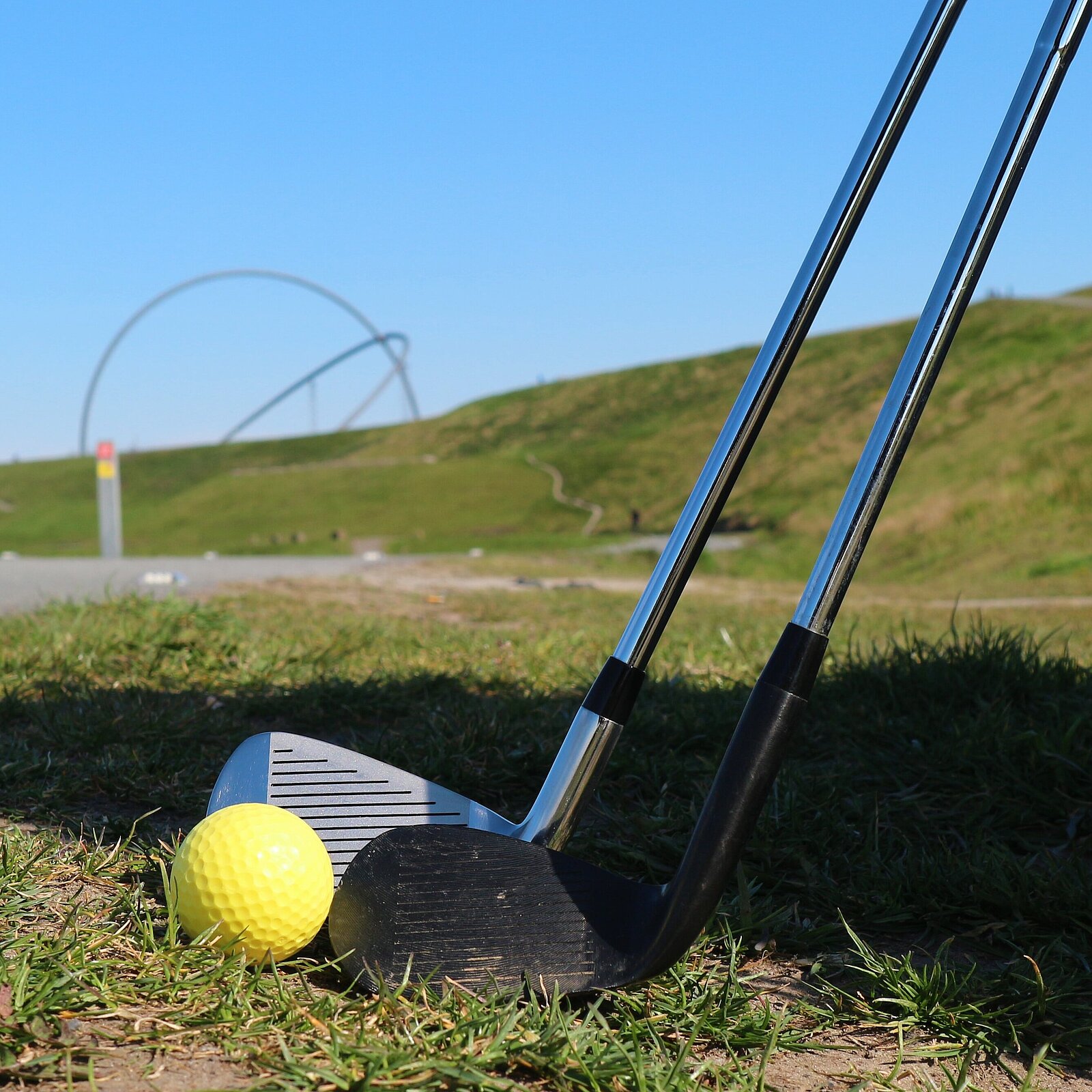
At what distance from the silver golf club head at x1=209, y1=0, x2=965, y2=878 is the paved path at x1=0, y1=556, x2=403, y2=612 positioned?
4.04m

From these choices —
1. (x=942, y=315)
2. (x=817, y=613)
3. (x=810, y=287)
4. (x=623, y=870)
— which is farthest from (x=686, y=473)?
(x=817, y=613)

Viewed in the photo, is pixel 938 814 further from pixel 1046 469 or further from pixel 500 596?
pixel 1046 469

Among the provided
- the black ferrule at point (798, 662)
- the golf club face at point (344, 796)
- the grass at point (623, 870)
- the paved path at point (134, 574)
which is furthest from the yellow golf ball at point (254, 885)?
the paved path at point (134, 574)

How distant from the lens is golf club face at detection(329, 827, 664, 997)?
1792 millimetres

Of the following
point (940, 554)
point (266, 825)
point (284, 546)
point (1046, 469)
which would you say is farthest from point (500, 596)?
point (284, 546)

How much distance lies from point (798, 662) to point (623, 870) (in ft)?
3.38

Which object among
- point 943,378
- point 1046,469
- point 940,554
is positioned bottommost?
point 940,554

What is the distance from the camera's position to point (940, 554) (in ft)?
58.3

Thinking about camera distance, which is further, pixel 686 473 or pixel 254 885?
pixel 686 473

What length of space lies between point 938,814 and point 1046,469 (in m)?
19.0

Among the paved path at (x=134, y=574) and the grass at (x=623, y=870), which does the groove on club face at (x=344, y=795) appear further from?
the paved path at (x=134, y=574)

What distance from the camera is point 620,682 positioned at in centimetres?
190

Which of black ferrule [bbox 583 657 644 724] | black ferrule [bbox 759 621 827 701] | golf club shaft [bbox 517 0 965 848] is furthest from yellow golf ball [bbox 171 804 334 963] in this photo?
black ferrule [bbox 759 621 827 701]

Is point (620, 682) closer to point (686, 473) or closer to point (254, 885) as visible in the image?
point (254, 885)
